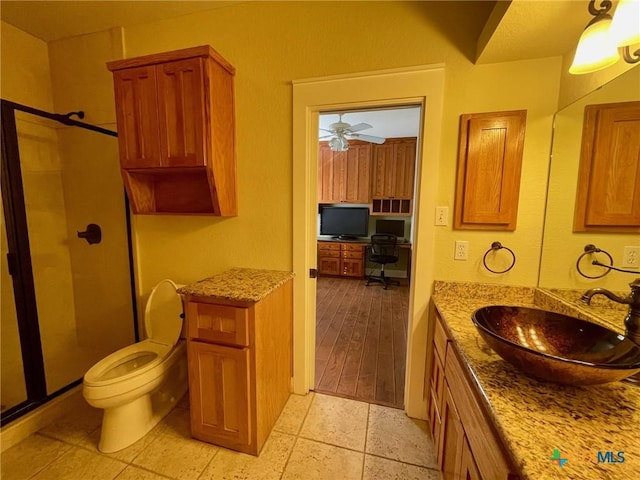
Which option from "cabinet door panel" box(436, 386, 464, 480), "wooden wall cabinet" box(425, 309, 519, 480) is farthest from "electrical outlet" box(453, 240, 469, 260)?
"cabinet door panel" box(436, 386, 464, 480)

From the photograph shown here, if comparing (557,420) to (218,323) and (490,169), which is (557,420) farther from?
(218,323)

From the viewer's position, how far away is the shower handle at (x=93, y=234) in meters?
2.03

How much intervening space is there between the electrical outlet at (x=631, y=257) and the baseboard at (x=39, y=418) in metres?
3.14

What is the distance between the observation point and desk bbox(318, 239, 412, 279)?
4938mm

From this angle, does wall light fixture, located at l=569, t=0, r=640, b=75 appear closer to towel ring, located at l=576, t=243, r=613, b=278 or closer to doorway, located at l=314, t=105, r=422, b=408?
towel ring, located at l=576, t=243, r=613, b=278

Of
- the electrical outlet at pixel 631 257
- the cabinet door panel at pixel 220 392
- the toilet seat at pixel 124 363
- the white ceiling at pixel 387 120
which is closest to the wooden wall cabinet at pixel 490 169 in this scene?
the electrical outlet at pixel 631 257

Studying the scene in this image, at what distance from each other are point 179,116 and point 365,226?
3.90 m

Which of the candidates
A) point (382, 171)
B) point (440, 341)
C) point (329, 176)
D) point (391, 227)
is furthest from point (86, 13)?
point (391, 227)

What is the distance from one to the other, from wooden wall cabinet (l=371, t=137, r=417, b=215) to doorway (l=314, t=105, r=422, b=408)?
0.02m

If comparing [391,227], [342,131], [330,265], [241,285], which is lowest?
[330,265]

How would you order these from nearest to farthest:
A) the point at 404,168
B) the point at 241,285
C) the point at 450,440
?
1. the point at 450,440
2. the point at 241,285
3. the point at 404,168

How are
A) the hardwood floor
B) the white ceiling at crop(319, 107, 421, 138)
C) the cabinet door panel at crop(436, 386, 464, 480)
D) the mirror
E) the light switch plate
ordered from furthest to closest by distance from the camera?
the white ceiling at crop(319, 107, 421, 138)
the hardwood floor
the light switch plate
the mirror
the cabinet door panel at crop(436, 386, 464, 480)

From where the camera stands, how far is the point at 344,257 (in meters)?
5.01

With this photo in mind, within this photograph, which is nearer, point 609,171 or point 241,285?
point 609,171
